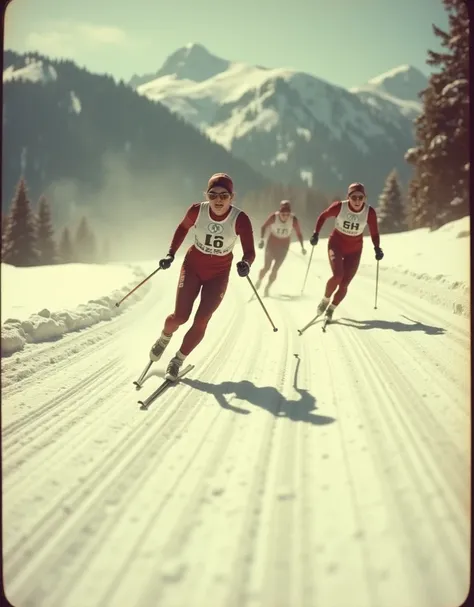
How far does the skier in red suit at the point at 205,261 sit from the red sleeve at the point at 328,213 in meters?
1.15

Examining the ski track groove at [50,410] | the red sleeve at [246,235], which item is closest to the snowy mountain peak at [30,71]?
the red sleeve at [246,235]

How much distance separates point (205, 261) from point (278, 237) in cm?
108

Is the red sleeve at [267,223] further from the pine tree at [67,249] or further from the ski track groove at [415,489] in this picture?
the pine tree at [67,249]

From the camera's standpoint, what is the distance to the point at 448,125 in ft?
7.74

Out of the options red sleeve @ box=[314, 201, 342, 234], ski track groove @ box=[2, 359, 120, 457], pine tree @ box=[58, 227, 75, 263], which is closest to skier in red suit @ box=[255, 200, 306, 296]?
red sleeve @ box=[314, 201, 342, 234]

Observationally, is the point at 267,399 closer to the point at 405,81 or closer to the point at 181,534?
the point at 181,534

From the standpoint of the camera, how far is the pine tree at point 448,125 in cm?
214

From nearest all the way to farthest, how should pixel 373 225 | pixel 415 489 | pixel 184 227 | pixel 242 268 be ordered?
1. pixel 415 489
2. pixel 242 268
3. pixel 184 227
4. pixel 373 225

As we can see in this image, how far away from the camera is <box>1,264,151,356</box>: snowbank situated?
248 cm

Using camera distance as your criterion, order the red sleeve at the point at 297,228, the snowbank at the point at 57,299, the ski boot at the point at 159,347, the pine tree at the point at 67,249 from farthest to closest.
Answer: the pine tree at the point at 67,249 → the red sleeve at the point at 297,228 → the ski boot at the point at 159,347 → the snowbank at the point at 57,299

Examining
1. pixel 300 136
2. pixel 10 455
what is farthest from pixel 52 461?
pixel 300 136

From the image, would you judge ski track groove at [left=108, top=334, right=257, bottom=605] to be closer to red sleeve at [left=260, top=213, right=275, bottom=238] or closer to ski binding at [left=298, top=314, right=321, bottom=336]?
ski binding at [left=298, top=314, right=321, bottom=336]

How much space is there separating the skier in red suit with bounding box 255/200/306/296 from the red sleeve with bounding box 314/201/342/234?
26 cm

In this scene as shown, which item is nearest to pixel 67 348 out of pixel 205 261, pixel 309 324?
pixel 205 261
